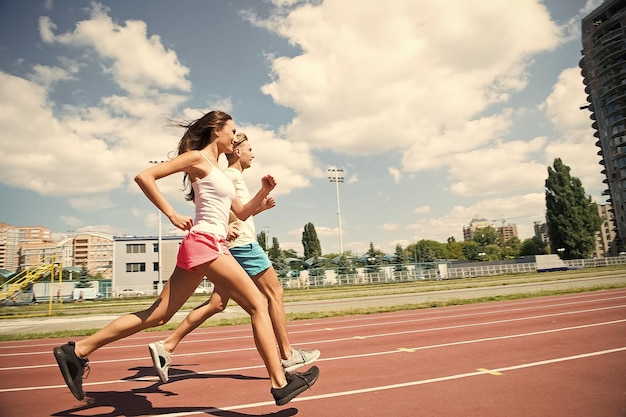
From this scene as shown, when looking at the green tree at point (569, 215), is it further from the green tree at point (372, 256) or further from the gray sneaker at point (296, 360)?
the gray sneaker at point (296, 360)

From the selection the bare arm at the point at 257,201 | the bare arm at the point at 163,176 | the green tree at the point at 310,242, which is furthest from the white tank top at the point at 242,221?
the green tree at the point at 310,242

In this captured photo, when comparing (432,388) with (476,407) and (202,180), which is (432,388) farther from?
(202,180)

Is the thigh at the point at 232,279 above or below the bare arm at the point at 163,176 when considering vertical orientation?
below

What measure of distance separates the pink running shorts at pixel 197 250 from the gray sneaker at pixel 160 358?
132cm

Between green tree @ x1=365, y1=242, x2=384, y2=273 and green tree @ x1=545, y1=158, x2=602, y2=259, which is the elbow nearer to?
green tree @ x1=365, y1=242, x2=384, y2=273

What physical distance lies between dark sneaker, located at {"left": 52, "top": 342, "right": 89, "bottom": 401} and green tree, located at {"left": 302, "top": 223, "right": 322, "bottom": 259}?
252 feet

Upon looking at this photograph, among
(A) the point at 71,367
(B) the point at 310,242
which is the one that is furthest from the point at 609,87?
(A) the point at 71,367

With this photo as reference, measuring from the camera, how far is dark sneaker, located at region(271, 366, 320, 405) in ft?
8.39

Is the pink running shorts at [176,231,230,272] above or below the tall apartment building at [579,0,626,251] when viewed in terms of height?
below

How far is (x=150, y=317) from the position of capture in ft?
9.53

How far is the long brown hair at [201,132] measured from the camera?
3125 mm

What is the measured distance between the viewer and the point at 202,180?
9.41ft

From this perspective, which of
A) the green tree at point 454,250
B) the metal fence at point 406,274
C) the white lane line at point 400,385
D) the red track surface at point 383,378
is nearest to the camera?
the red track surface at point 383,378

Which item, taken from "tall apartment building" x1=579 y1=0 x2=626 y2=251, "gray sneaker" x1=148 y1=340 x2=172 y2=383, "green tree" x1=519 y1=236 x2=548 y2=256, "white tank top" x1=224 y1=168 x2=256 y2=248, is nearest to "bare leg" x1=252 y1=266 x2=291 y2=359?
"white tank top" x1=224 y1=168 x2=256 y2=248
